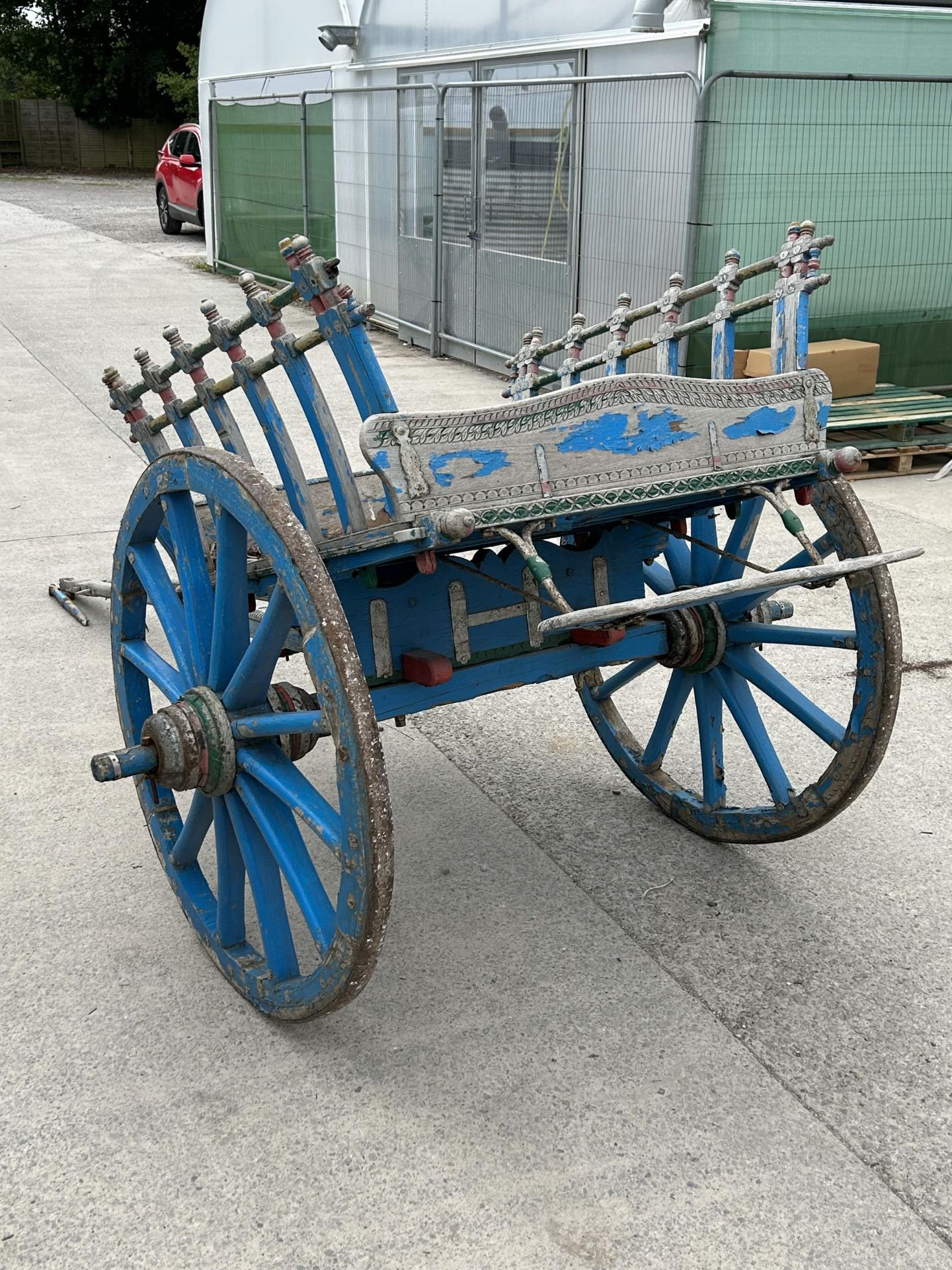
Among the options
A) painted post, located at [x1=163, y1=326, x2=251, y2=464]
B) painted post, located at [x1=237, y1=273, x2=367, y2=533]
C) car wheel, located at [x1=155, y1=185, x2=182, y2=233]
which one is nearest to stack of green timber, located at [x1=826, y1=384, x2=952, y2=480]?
painted post, located at [x1=163, y1=326, x2=251, y2=464]

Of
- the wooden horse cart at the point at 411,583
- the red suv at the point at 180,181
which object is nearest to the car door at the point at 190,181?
the red suv at the point at 180,181

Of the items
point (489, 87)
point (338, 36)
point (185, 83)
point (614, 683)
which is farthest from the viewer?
point (185, 83)

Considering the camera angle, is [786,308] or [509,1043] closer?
[509,1043]

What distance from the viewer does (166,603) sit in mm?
2889

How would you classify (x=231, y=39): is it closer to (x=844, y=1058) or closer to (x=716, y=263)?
(x=716, y=263)

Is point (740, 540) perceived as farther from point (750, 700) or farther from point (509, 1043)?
point (509, 1043)

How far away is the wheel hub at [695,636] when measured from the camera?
3.15 meters

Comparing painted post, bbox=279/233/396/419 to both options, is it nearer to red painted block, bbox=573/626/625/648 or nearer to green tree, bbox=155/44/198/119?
red painted block, bbox=573/626/625/648

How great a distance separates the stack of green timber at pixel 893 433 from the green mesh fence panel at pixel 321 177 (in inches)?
273

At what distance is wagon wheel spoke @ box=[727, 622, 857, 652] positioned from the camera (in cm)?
301

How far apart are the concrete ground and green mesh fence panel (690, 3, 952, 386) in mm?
4306

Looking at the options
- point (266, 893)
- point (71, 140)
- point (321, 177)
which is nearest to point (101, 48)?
point (71, 140)

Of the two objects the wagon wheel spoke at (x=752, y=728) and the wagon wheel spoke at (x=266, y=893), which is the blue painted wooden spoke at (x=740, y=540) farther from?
the wagon wheel spoke at (x=266, y=893)

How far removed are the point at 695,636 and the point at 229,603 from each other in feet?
3.89
